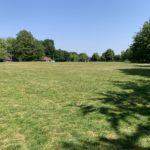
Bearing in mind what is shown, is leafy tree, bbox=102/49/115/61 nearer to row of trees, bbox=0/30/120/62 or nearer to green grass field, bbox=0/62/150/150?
row of trees, bbox=0/30/120/62

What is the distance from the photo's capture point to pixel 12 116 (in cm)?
669

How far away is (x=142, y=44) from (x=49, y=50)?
52608 millimetres

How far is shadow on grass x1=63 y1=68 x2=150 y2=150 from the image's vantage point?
198 inches

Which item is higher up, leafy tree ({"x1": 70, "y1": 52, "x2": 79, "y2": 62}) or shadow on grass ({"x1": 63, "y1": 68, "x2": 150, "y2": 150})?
shadow on grass ({"x1": 63, "y1": 68, "x2": 150, "y2": 150})

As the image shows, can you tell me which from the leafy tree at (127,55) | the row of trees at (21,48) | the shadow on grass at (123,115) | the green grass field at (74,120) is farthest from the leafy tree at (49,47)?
the green grass field at (74,120)

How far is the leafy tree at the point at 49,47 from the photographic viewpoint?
11172 cm

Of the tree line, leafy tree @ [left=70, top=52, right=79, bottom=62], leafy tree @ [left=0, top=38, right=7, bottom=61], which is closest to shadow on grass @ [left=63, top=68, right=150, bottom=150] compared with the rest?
the tree line

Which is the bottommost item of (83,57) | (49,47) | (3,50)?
(83,57)

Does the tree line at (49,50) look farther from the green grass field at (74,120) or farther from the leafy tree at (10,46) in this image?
the green grass field at (74,120)

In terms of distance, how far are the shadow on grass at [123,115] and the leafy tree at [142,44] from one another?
55.2 metres

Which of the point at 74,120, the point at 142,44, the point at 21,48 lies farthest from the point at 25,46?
the point at 74,120

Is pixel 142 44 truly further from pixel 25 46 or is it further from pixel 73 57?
pixel 73 57

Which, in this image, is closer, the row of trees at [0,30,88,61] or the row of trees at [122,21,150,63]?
the row of trees at [122,21,150,63]

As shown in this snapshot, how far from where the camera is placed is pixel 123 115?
674 cm
